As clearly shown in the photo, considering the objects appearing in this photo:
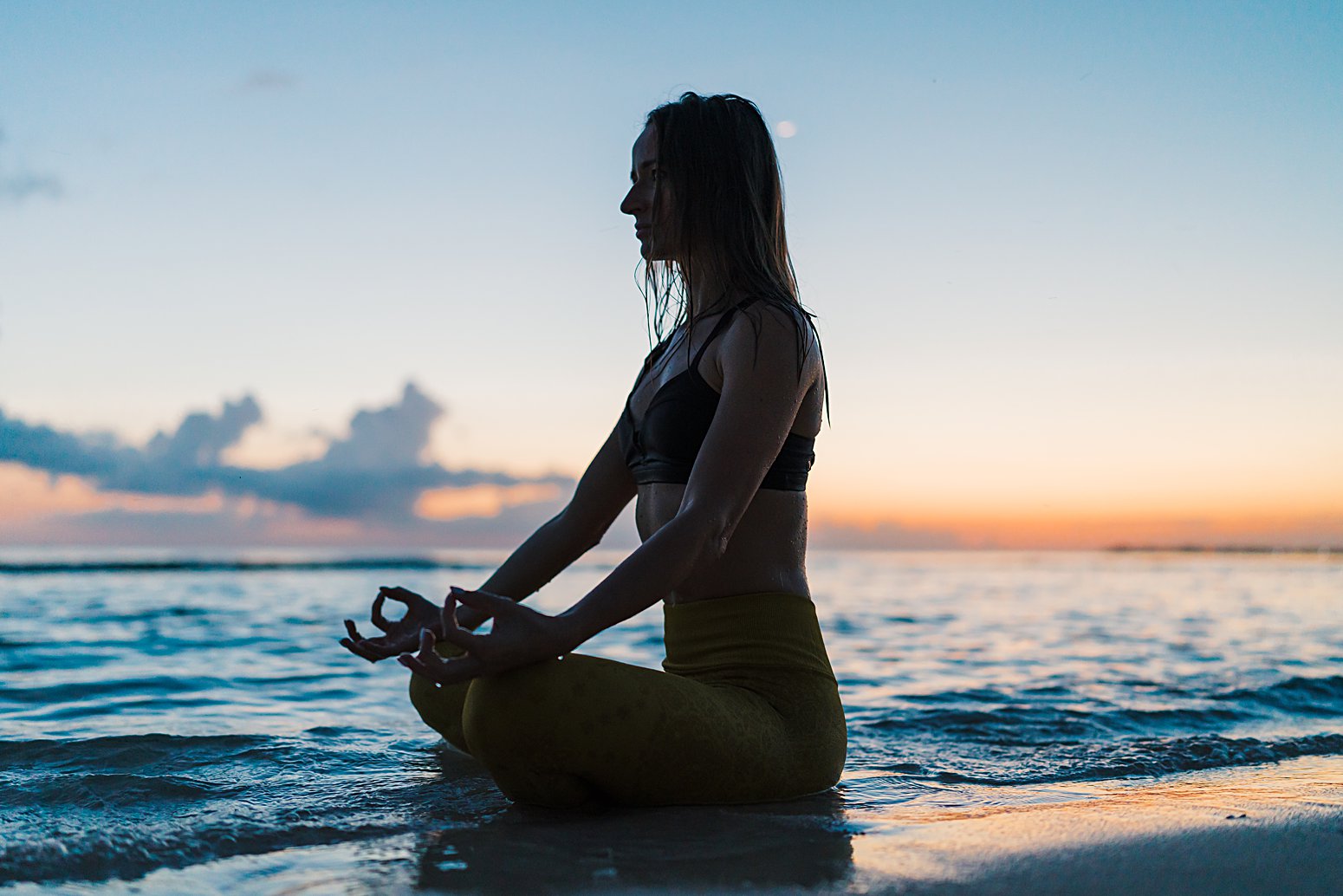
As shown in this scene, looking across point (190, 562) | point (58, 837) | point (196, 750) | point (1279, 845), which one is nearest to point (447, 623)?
point (58, 837)

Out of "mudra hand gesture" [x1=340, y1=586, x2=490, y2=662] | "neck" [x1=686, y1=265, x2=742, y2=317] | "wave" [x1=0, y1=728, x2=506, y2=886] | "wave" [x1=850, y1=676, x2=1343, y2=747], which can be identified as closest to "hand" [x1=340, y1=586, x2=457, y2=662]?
"mudra hand gesture" [x1=340, y1=586, x2=490, y2=662]

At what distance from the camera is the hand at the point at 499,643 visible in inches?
74.2

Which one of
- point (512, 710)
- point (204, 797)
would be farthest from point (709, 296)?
point (204, 797)

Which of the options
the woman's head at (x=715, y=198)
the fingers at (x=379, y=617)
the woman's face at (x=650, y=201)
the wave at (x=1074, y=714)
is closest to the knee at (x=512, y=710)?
the fingers at (x=379, y=617)

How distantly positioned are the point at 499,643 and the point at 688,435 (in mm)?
776

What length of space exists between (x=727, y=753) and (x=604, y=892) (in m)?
0.62

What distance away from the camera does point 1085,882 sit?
5.74 ft

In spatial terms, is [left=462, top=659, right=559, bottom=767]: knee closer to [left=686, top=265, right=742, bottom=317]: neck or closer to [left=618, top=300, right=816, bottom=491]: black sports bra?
[left=618, top=300, right=816, bottom=491]: black sports bra

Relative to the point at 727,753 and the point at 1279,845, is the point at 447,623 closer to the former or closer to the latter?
the point at 727,753

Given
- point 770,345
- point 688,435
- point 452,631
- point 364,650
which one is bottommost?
point 364,650

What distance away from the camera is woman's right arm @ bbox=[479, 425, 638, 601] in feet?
10.1

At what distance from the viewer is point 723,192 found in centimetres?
264

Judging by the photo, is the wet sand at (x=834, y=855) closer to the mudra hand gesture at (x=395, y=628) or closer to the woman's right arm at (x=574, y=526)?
the mudra hand gesture at (x=395, y=628)

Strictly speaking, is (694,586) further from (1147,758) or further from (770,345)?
(1147,758)
